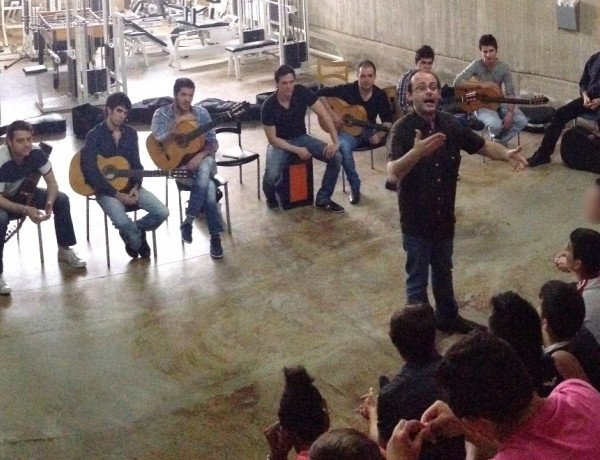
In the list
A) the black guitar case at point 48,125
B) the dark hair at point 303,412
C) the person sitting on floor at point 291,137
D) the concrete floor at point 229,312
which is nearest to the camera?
the dark hair at point 303,412

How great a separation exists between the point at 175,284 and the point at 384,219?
179cm

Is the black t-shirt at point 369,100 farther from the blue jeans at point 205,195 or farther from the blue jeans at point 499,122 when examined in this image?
the blue jeans at point 205,195

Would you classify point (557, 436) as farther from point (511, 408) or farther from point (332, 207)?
point (332, 207)

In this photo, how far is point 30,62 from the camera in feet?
50.6

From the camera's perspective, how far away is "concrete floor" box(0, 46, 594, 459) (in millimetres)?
4883

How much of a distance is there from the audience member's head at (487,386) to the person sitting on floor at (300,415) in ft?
2.11

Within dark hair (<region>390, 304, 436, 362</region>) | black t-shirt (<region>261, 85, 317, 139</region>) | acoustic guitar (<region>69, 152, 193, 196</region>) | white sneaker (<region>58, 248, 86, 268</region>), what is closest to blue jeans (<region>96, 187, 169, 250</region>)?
acoustic guitar (<region>69, 152, 193, 196</region>)

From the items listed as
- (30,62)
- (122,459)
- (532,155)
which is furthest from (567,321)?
(30,62)

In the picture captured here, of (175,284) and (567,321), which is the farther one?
(175,284)

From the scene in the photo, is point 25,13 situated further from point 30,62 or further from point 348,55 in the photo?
point 348,55

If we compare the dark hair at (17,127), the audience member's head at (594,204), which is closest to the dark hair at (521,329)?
the audience member's head at (594,204)

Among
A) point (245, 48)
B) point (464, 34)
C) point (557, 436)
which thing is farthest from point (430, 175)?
point (245, 48)

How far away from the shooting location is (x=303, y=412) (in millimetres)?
2910

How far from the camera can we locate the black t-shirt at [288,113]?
762cm
